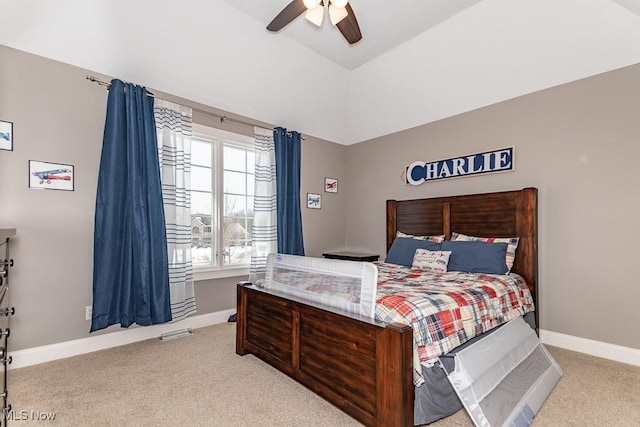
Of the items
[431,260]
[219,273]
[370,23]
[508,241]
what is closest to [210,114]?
[219,273]

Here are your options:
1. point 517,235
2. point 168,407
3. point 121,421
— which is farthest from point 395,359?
point 517,235

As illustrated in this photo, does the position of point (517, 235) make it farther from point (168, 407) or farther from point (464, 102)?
point (168, 407)

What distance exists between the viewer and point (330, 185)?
16.7 feet

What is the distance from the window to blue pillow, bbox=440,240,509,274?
2.42m

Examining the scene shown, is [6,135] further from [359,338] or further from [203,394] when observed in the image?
[359,338]

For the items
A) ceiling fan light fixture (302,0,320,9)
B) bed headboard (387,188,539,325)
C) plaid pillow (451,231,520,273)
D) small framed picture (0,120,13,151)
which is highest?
ceiling fan light fixture (302,0,320,9)

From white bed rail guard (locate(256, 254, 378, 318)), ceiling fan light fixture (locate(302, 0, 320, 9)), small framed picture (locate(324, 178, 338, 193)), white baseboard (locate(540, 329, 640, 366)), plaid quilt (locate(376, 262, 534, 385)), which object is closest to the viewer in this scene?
plaid quilt (locate(376, 262, 534, 385))

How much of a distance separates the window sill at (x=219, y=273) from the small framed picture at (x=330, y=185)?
1.73 metres

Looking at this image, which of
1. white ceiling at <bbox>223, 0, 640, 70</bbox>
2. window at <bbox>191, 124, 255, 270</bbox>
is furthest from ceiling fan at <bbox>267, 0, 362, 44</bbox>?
window at <bbox>191, 124, 255, 270</bbox>

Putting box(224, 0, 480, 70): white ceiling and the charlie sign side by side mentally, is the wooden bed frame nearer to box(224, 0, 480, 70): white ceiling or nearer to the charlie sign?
the charlie sign

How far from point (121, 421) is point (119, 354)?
1142 millimetres

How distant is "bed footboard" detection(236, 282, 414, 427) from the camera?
168 cm

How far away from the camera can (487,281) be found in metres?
2.74

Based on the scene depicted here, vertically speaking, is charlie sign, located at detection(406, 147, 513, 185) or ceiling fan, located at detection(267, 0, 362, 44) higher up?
Answer: ceiling fan, located at detection(267, 0, 362, 44)
